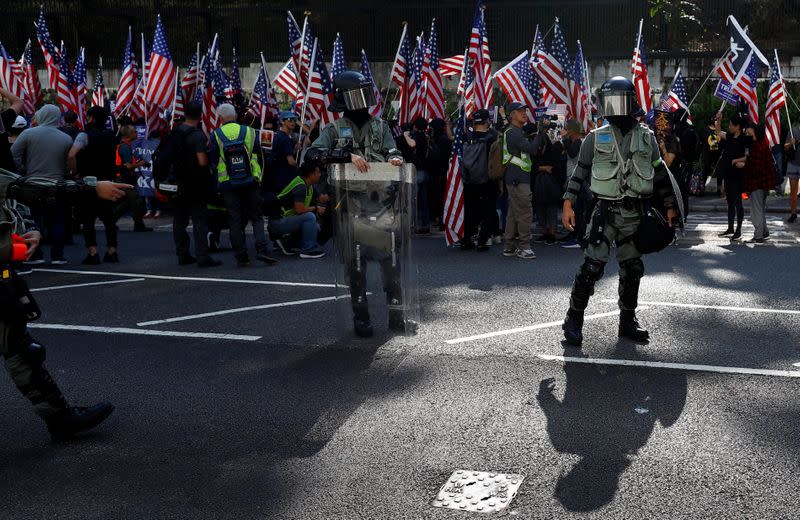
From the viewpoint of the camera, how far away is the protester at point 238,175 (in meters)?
10.6

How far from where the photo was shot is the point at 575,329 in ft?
22.4

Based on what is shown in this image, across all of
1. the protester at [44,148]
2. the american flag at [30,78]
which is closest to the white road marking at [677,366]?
the protester at [44,148]

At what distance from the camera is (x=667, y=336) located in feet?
23.4

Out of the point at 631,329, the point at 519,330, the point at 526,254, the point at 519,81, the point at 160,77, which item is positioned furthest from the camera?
the point at 160,77

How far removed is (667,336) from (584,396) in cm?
176

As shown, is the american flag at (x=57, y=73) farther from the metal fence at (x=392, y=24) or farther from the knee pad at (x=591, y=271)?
the knee pad at (x=591, y=271)

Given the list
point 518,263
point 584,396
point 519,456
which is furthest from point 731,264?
point 519,456

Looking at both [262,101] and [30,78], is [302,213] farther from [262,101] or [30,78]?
[30,78]

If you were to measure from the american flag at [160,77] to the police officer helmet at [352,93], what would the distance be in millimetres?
8780

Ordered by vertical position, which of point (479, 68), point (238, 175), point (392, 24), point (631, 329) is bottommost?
point (631, 329)

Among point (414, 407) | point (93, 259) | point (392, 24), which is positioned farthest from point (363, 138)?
point (392, 24)

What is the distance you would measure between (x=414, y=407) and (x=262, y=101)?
11019 millimetres

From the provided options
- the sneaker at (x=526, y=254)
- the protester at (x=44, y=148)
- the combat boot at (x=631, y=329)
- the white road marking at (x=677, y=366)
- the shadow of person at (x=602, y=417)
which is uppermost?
the protester at (x=44, y=148)

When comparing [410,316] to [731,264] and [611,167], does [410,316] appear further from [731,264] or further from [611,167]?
[731,264]
